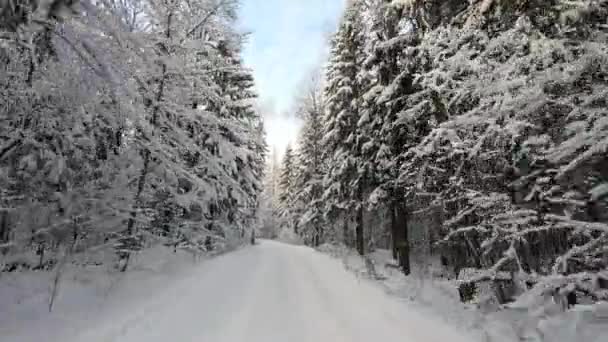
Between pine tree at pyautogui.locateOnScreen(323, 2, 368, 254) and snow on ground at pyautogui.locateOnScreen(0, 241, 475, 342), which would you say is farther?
pine tree at pyautogui.locateOnScreen(323, 2, 368, 254)

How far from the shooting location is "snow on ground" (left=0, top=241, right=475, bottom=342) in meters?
5.87

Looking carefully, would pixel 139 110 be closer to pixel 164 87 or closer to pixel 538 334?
pixel 164 87

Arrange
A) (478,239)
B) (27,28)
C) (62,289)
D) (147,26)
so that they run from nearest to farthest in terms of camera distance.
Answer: (27,28) < (62,289) < (478,239) < (147,26)

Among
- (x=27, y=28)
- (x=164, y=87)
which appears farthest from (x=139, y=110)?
(x=27, y=28)

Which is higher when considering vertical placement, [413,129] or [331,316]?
[413,129]

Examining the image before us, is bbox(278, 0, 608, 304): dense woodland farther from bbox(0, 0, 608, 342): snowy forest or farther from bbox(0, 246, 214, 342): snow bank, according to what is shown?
bbox(0, 246, 214, 342): snow bank

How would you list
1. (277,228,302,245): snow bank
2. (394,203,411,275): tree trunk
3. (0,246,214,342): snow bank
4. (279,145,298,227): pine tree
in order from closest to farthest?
(0,246,214,342): snow bank → (394,203,411,275): tree trunk → (279,145,298,227): pine tree → (277,228,302,245): snow bank

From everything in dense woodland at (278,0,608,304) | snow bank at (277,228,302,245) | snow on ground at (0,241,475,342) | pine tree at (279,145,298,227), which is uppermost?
pine tree at (279,145,298,227)

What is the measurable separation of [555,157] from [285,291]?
6465 millimetres

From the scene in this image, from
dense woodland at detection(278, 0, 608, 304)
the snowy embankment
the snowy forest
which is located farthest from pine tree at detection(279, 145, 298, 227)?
the snowy embankment

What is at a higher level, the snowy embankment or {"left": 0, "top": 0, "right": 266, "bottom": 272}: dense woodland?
{"left": 0, "top": 0, "right": 266, "bottom": 272}: dense woodland

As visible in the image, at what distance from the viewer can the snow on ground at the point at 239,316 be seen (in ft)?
19.2

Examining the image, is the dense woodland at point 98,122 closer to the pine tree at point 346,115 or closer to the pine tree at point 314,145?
the pine tree at point 346,115

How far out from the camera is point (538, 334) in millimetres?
→ 5648
